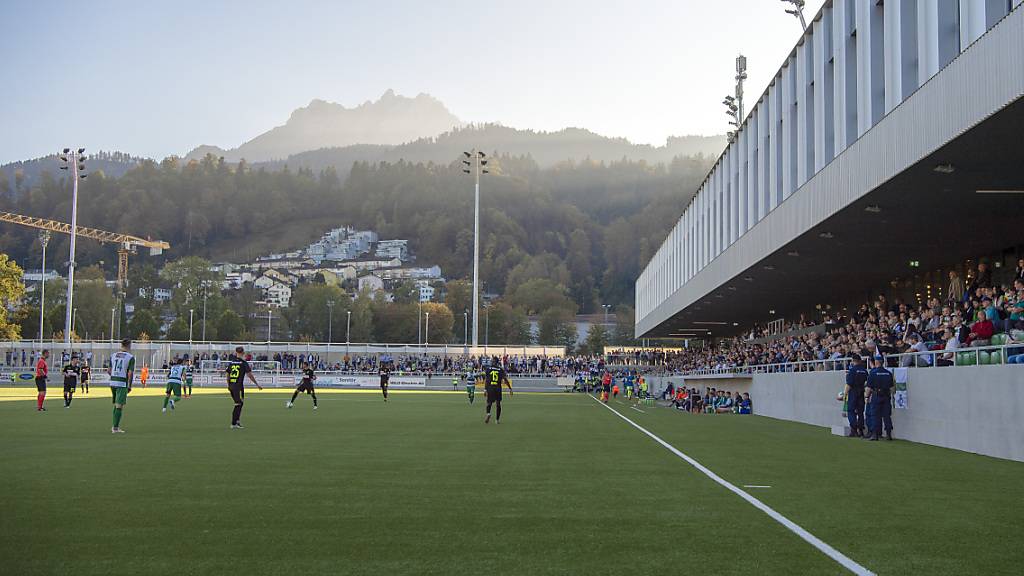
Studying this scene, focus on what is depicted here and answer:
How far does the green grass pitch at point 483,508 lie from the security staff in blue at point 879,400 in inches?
107

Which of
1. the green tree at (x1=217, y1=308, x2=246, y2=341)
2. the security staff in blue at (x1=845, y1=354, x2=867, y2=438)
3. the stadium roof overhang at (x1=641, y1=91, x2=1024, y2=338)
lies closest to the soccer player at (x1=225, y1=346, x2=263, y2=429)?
Result: the security staff in blue at (x1=845, y1=354, x2=867, y2=438)

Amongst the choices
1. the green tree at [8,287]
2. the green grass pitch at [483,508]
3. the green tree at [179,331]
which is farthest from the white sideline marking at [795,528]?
the green tree at [179,331]

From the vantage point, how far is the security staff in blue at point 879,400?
21.6m

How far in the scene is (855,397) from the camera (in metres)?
22.8

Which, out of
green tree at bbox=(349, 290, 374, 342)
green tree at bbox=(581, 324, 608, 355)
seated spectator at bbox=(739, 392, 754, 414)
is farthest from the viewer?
green tree at bbox=(581, 324, 608, 355)

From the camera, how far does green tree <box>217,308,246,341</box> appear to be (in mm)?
160125

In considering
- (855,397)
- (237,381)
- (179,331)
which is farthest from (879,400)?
(179,331)

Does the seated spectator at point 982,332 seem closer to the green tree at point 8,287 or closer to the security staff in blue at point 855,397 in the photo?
the security staff in blue at point 855,397

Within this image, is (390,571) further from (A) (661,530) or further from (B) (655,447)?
(B) (655,447)

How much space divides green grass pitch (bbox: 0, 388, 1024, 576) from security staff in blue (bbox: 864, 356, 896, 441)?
107 inches

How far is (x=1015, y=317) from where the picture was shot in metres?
18.8

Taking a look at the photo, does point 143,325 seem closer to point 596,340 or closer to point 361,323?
point 361,323

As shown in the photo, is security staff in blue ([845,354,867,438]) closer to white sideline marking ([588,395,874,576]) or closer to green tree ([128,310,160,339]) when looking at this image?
white sideline marking ([588,395,874,576])

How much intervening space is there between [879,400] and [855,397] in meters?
1.00
